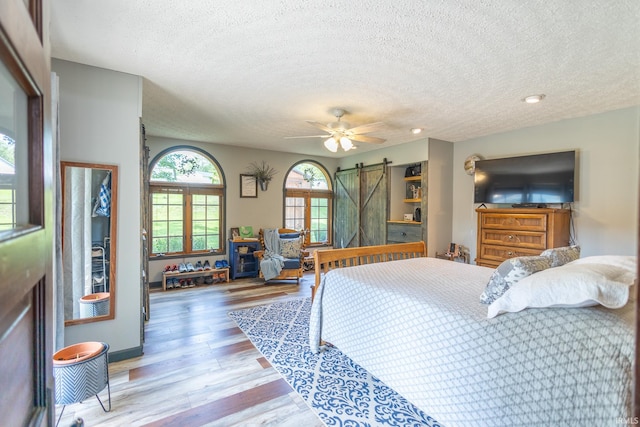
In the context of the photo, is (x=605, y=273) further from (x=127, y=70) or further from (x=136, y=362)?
(x=127, y=70)

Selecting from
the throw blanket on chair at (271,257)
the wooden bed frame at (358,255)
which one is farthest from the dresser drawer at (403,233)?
the throw blanket on chair at (271,257)

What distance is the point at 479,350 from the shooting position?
4.97 feet

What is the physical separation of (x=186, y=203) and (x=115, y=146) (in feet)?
9.46

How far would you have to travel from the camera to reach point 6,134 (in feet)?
1.81

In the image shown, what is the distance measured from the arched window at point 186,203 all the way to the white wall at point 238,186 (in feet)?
0.43

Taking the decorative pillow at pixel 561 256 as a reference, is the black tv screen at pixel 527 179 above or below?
above

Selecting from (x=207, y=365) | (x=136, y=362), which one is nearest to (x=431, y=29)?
(x=207, y=365)

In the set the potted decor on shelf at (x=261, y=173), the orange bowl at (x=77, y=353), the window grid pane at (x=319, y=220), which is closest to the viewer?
the orange bowl at (x=77, y=353)

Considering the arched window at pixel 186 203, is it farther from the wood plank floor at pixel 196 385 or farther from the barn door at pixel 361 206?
the barn door at pixel 361 206

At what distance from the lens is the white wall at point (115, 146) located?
2.44m

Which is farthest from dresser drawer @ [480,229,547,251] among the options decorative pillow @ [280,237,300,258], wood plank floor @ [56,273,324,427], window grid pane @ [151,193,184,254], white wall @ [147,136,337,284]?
window grid pane @ [151,193,184,254]

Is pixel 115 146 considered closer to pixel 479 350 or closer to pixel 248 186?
pixel 479 350

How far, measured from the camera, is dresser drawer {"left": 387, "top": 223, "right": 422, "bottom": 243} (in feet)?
17.0

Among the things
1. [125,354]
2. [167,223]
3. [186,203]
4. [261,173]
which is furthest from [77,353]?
[261,173]
